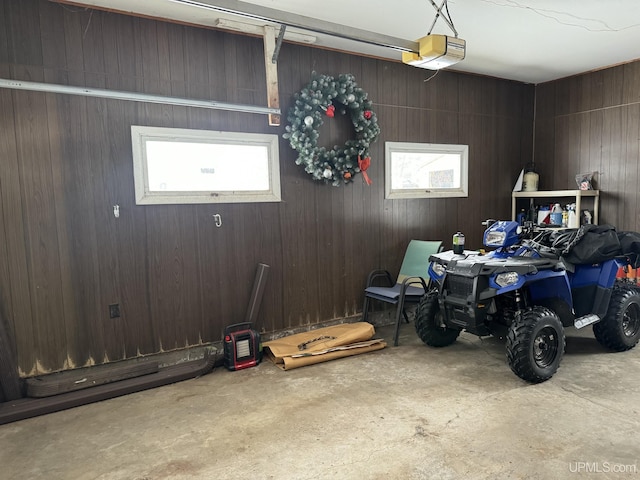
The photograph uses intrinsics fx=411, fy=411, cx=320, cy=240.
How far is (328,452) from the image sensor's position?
7.14 ft

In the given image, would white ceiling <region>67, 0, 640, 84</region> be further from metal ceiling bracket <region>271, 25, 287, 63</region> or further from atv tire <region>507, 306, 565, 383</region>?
atv tire <region>507, 306, 565, 383</region>

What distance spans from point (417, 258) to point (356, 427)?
2.25 meters

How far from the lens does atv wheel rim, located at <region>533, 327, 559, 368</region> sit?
295cm

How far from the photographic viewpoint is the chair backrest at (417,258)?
4219 millimetres

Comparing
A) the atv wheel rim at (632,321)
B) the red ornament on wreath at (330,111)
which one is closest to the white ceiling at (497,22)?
the red ornament on wreath at (330,111)

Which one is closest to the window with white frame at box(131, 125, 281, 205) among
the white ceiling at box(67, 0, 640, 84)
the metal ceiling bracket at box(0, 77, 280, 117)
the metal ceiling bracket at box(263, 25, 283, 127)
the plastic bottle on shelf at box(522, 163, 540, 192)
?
the metal ceiling bracket at box(0, 77, 280, 117)

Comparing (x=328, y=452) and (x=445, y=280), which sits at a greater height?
(x=445, y=280)

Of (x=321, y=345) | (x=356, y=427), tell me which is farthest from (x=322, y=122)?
(x=356, y=427)

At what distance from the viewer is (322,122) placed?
3.80 meters

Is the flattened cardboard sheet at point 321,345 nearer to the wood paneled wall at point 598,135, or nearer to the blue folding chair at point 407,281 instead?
the blue folding chair at point 407,281

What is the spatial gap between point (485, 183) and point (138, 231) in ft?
13.1

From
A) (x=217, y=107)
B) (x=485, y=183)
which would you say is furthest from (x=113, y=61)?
(x=485, y=183)

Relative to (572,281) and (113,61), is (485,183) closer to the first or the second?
Answer: (572,281)

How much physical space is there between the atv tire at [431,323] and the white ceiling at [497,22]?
2.23 metres
